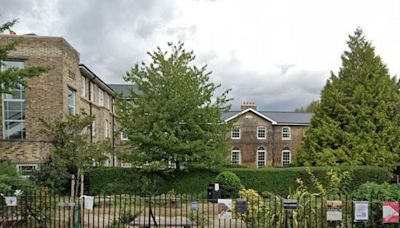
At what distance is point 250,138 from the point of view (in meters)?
46.0

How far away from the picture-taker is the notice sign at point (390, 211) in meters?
8.91

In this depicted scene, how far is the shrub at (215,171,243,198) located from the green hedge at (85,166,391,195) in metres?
1.21

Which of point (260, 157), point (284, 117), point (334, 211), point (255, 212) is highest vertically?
point (284, 117)

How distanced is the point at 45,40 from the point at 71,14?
266 inches

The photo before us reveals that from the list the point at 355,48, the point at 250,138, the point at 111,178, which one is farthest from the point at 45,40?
the point at 250,138

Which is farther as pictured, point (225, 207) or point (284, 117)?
point (284, 117)

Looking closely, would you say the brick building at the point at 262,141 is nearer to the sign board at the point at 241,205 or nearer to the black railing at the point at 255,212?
the black railing at the point at 255,212

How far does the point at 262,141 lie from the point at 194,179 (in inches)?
1026

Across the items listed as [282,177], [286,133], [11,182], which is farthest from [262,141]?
[11,182]

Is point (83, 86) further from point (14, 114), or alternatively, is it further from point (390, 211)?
point (390, 211)

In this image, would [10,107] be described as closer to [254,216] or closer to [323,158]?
[254,216]

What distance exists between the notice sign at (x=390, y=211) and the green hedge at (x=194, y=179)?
11.1 metres

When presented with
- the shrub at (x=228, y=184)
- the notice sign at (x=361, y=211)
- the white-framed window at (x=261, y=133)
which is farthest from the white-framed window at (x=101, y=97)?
the notice sign at (x=361, y=211)

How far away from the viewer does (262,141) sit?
151 feet
